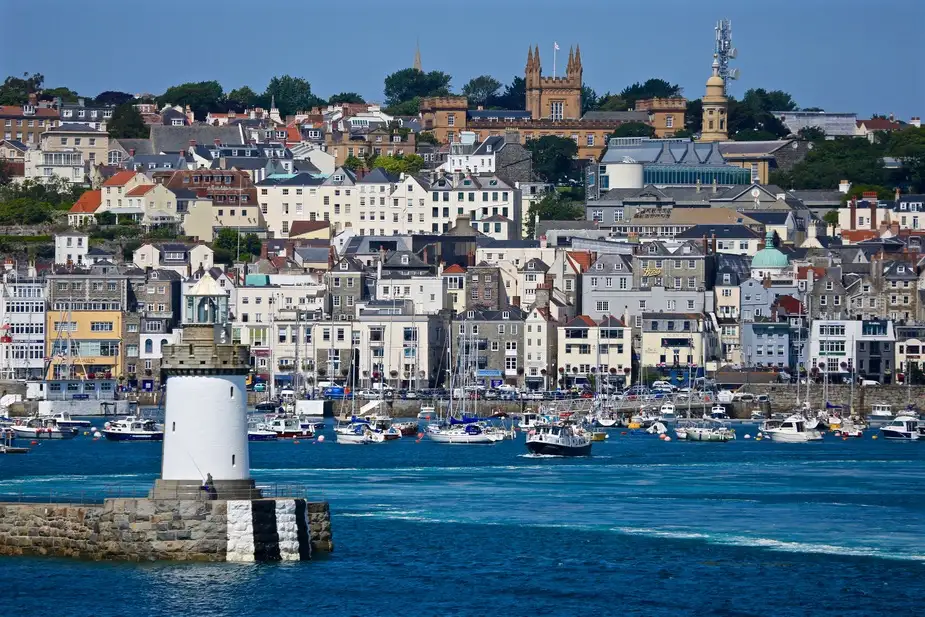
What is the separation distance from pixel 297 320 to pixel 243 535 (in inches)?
2388

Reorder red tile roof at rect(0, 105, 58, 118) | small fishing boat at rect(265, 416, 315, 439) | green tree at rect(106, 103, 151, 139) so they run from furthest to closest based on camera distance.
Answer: red tile roof at rect(0, 105, 58, 118) → green tree at rect(106, 103, 151, 139) → small fishing boat at rect(265, 416, 315, 439)

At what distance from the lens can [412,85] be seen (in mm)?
174500

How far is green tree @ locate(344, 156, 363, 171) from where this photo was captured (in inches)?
4983

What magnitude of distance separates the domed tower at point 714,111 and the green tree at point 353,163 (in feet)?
82.0

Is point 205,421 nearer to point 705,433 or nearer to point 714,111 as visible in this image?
point 705,433

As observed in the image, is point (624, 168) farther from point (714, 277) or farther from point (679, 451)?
point (679, 451)

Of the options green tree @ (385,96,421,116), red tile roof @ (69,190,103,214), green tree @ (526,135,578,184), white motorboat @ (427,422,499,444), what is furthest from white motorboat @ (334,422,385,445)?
green tree @ (385,96,421,116)

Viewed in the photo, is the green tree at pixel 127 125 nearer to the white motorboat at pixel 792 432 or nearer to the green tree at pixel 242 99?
the green tree at pixel 242 99

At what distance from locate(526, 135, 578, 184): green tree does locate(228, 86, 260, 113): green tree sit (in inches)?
1251

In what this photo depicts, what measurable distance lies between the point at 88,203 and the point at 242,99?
50144 mm

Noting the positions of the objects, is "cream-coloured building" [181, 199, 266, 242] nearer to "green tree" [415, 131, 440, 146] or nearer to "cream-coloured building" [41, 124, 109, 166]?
"cream-coloured building" [41, 124, 109, 166]

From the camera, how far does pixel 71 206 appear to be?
119688mm

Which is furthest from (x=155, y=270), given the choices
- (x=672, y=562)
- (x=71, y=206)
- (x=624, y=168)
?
(x=672, y=562)

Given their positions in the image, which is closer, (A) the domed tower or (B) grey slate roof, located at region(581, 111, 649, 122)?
(A) the domed tower
